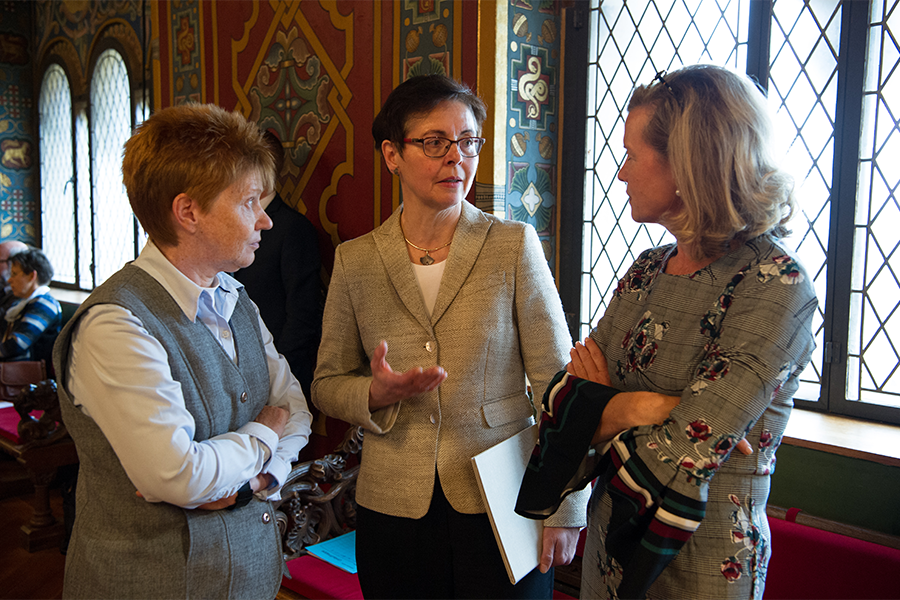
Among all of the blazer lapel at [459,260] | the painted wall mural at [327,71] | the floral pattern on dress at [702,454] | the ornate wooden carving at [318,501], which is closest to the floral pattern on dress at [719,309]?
the floral pattern on dress at [702,454]

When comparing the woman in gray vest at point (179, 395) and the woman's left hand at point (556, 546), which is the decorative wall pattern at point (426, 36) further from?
the woman's left hand at point (556, 546)

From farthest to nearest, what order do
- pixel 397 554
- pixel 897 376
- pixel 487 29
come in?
1. pixel 487 29
2. pixel 897 376
3. pixel 397 554

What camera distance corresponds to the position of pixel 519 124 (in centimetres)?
284

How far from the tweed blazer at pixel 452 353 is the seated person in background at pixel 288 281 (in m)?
1.58

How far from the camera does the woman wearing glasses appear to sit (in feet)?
A: 5.54

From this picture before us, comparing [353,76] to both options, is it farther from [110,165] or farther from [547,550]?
[110,165]

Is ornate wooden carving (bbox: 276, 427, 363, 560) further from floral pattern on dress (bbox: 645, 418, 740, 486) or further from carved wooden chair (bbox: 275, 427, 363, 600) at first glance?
floral pattern on dress (bbox: 645, 418, 740, 486)

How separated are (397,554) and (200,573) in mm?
474

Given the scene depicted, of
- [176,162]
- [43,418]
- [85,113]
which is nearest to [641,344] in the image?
[176,162]

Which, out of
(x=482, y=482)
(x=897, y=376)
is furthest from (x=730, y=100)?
(x=897, y=376)

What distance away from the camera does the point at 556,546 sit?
1.70 metres

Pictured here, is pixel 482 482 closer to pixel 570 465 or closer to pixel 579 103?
pixel 570 465

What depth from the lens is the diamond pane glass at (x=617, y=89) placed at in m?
2.66

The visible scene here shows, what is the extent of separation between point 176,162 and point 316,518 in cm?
169
